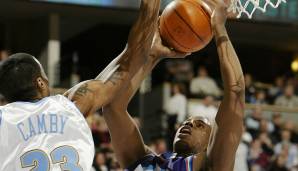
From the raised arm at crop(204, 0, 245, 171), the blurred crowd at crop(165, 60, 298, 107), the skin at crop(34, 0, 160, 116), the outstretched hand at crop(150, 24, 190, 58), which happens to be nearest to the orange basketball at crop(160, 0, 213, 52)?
the outstretched hand at crop(150, 24, 190, 58)

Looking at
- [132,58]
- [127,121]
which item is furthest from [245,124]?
[132,58]

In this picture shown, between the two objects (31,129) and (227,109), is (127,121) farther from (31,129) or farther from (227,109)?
(31,129)

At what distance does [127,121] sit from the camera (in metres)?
3.78

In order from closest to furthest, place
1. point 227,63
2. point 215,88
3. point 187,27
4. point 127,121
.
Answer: point 227,63, point 187,27, point 127,121, point 215,88

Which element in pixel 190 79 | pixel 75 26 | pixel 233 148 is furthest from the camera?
pixel 75 26

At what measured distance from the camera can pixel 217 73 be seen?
14.6 meters

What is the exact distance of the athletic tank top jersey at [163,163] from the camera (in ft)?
11.8

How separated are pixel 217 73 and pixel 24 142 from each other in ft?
39.3

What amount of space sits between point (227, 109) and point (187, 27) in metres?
0.49

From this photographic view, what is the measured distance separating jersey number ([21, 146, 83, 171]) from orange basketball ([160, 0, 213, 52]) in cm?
107

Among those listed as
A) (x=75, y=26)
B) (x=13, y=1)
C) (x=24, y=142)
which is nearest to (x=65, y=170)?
(x=24, y=142)

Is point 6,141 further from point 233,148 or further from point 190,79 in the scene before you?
point 190,79

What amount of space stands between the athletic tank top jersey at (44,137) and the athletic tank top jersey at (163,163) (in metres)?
0.84

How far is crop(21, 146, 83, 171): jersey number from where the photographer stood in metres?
2.74
